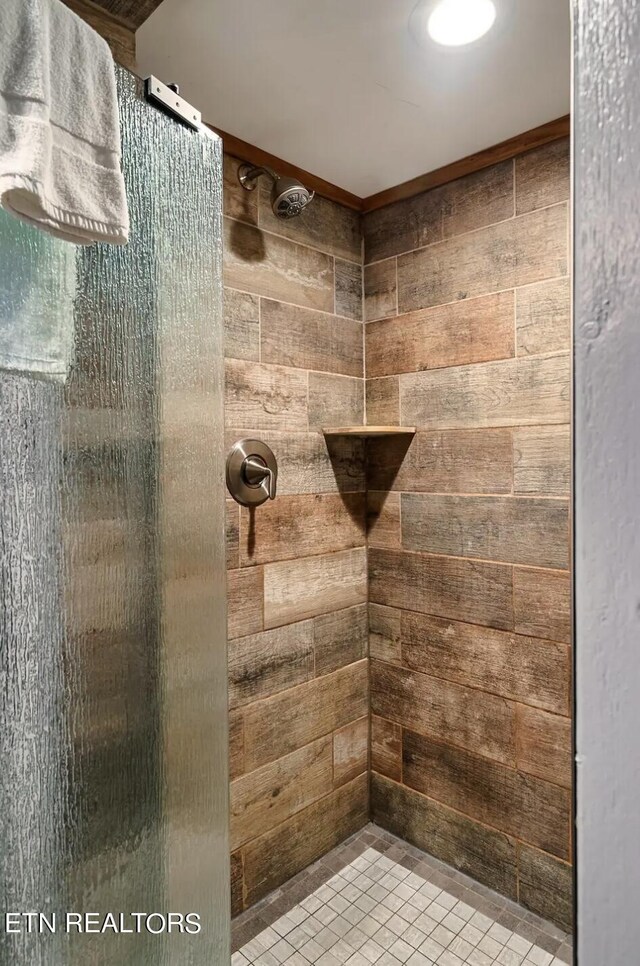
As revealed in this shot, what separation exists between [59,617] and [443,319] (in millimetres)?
1470

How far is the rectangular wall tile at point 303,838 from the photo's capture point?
1.67 metres

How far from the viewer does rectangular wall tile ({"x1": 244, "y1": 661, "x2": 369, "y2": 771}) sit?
168 centimetres

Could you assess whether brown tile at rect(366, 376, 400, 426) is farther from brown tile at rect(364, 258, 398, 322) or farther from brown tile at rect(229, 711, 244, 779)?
brown tile at rect(229, 711, 244, 779)

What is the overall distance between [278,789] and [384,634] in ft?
2.00

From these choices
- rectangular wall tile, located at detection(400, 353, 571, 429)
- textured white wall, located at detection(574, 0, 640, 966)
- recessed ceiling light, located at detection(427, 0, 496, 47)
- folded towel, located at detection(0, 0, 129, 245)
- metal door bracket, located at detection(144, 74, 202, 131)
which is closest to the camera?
textured white wall, located at detection(574, 0, 640, 966)

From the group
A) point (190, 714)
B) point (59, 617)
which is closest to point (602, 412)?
point (59, 617)

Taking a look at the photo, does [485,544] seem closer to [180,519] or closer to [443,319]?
[443,319]

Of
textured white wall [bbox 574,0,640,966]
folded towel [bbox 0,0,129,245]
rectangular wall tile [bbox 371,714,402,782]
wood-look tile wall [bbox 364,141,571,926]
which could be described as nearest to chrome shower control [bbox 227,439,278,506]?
wood-look tile wall [bbox 364,141,571,926]

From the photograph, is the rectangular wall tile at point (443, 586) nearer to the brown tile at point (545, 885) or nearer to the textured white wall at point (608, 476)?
the brown tile at point (545, 885)

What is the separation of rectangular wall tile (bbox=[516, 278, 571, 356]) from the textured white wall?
1.42m

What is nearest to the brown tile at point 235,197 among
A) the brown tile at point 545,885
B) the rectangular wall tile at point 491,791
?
the rectangular wall tile at point 491,791

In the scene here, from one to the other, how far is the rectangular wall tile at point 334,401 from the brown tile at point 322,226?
0.45 meters

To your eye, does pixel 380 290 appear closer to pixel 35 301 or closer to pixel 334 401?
pixel 334 401

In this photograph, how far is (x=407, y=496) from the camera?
1.92 m
